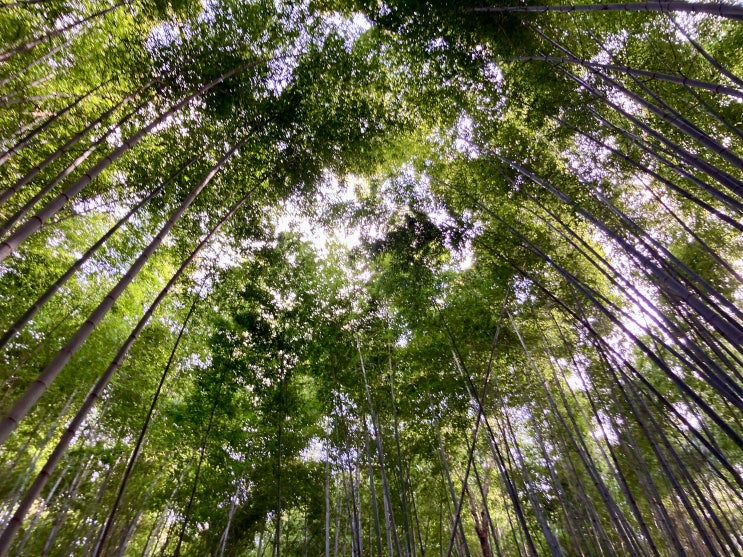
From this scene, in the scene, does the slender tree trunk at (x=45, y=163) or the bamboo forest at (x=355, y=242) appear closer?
the slender tree trunk at (x=45, y=163)

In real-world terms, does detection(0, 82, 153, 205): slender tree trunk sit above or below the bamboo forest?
below

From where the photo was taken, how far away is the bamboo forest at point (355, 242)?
376 centimetres

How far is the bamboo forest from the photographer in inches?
148

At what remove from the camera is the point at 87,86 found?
424cm

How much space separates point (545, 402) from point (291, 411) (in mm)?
4204

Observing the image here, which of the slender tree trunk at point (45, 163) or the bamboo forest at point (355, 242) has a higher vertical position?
the bamboo forest at point (355, 242)

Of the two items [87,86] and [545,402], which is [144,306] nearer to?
[87,86]

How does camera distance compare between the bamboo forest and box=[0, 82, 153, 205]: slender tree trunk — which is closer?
box=[0, 82, 153, 205]: slender tree trunk

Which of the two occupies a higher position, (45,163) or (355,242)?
(355,242)

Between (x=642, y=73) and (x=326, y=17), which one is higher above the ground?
(x=326, y=17)

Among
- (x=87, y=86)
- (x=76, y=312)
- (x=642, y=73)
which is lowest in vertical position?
(x=642, y=73)

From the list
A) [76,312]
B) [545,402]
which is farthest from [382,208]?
[76,312]

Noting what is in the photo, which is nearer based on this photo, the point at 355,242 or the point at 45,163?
the point at 45,163

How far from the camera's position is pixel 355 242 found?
234 inches
